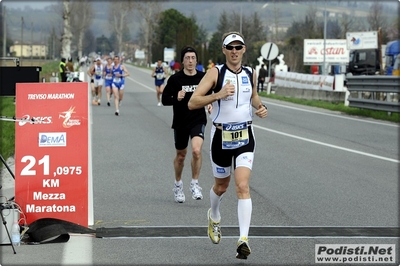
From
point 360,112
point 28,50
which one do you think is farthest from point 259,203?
point 28,50

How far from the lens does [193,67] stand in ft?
35.2

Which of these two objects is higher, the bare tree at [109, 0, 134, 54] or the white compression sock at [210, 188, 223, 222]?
the bare tree at [109, 0, 134, 54]

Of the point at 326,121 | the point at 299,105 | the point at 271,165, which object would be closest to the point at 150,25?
the point at 299,105

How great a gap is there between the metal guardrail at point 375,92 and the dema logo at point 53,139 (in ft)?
54.2

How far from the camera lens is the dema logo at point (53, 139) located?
8508 millimetres

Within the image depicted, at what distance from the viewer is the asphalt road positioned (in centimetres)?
742

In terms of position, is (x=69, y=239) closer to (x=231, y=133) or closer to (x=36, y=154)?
(x=36, y=154)

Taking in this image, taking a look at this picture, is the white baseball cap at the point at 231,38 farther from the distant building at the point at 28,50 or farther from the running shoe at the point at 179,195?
the distant building at the point at 28,50

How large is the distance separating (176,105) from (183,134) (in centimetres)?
40

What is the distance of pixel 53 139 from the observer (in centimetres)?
852

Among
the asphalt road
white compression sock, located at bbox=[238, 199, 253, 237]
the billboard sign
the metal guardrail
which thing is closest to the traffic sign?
the metal guardrail

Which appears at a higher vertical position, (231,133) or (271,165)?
(231,133)

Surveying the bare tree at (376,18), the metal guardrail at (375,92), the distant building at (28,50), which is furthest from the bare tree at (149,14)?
the metal guardrail at (375,92)

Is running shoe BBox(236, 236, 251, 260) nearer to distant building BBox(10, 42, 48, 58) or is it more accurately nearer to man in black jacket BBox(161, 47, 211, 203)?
man in black jacket BBox(161, 47, 211, 203)
